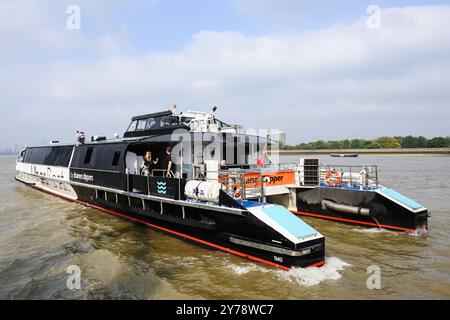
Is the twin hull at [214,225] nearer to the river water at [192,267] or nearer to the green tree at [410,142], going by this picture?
the river water at [192,267]

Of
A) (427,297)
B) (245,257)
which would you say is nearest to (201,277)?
(245,257)

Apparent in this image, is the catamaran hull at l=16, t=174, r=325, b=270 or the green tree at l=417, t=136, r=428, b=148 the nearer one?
the catamaran hull at l=16, t=174, r=325, b=270

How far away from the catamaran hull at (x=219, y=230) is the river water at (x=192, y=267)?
218mm

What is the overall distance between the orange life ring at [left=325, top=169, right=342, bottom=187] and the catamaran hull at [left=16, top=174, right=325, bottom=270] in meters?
5.23

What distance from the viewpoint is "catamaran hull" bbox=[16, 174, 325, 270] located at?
6.70 metres

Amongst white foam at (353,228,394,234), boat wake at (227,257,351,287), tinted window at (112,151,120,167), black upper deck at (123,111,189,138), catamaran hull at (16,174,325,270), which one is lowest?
boat wake at (227,257,351,287)

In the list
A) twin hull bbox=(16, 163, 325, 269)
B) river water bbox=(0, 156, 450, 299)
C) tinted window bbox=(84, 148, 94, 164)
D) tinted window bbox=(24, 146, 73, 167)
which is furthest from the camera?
tinted window bbox=(24, 146, 73, 167)

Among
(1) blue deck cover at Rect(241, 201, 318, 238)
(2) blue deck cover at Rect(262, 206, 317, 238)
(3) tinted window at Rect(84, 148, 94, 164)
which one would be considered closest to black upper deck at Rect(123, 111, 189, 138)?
(3) tinted window at Rect(84, 148, 94, 164)

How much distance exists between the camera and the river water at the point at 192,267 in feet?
19.6

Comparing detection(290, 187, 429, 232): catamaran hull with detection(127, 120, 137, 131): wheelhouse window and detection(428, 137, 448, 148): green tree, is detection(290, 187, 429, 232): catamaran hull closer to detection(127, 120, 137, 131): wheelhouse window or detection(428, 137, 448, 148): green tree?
detection(127, 120, 137, 131): wheelhouse window

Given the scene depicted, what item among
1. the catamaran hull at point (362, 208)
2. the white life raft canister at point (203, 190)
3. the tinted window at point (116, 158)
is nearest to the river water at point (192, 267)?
the catamaran hull at point (362, 208)

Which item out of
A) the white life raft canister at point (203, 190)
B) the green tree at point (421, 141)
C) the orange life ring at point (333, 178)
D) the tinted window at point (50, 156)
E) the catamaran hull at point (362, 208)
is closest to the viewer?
the white life raft canister at point (203, 190)

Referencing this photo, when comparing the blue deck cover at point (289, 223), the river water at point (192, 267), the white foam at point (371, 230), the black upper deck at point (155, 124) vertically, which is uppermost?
the black upper deck at point (155, 124)

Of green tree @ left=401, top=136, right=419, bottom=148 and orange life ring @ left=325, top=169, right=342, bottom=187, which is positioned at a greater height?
green tree @ left=401, top=136, right=419, bottom=148
